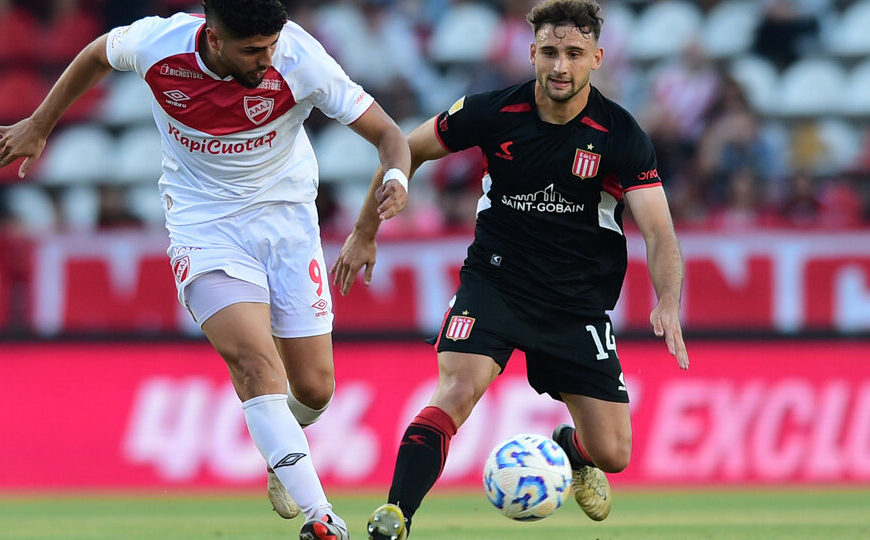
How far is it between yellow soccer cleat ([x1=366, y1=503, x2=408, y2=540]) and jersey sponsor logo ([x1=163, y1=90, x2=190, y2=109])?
2.08 meters

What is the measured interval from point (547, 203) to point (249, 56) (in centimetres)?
172

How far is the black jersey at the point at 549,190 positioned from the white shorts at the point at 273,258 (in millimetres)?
824

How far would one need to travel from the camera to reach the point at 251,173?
6719 mm

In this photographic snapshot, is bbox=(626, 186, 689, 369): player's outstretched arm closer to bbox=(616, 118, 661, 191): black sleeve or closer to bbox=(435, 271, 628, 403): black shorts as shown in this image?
bbox=(616, 118, 661, 191): black sleeve

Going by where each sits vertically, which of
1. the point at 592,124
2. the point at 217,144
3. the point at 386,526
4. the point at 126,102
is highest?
the point at 592,124

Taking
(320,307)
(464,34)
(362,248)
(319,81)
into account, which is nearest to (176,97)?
(319,81)

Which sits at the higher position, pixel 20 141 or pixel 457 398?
pixel 20 141

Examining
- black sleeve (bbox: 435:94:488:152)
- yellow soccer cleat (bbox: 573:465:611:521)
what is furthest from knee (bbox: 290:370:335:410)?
yellow soccer cleat (bbox: 573:465:611:521)

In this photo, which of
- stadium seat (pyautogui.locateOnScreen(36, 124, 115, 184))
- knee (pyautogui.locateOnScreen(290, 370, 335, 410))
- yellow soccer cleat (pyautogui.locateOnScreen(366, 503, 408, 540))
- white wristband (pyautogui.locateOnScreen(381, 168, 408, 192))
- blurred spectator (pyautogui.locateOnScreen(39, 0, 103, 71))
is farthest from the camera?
blurred spectator (pyautogui.locateOnScreen(39, 0, 103, 71))

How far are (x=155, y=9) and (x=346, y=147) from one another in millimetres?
3759

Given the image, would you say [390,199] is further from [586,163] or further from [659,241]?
[659,241]

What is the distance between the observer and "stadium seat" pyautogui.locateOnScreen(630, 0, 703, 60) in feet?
50.6

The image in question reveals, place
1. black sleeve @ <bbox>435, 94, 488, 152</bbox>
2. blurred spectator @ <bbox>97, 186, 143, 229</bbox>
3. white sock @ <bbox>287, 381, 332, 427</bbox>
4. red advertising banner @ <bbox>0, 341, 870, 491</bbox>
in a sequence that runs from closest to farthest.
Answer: black sleeve @ <bbox>435, 94, 488, 152</bbox> < white sock @ <bbox>287, 381, 332, 427</bbox> < red advertising banner @ <bbox>0, 341, 870, 491</bbox> < blurred spectator @ <bbox>97, 186, 143, 229</bbox>

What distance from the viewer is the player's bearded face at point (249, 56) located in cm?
606
